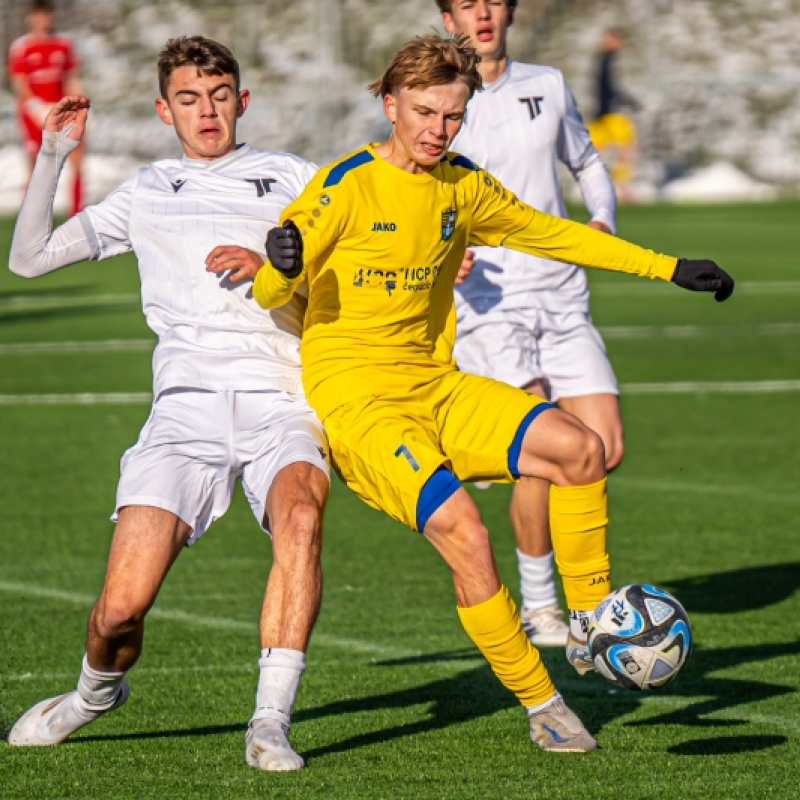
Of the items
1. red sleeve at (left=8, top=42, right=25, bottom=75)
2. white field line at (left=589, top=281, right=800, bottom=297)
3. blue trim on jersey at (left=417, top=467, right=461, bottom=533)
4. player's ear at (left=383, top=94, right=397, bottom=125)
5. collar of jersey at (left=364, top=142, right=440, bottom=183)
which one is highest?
player's ear at (left=383, top=94, right=397, bottom=125)

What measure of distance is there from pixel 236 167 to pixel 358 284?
2.29 feet

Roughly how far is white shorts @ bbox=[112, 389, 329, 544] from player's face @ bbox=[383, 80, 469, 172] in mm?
955

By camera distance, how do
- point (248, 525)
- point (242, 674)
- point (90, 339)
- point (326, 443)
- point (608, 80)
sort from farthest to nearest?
point (608, 80)
point (90, 339)
point (248, 525)
point (242, 674)
point (326, 443)

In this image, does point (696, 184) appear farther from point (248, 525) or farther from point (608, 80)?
point (248, 525)

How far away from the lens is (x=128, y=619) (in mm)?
5688

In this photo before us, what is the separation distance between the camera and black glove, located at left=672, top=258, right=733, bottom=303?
615 centimetres

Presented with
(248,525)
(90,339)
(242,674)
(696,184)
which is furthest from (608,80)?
(242,674)

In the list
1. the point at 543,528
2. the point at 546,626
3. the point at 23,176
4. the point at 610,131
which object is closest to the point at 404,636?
the point at 546,626

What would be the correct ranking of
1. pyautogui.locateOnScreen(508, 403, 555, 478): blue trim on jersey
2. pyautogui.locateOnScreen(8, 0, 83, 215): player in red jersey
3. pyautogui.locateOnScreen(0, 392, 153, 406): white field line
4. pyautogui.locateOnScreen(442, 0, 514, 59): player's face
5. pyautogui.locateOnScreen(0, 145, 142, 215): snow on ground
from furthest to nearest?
pyautogui.locateOnScreen(0, 145, 142, 215): snow on ground < pyautogui.locateOnScreen(8, 0, 83, 215): player in red jersey < pyautogui.locateOnScreen(0, 392, 153, 406): white field line < pyautogui.locateOnScreen(442, 0, 514, 59): player's face < pyautogui.locateOnScreen(508, 403, 555, 478): blue trim on jersey

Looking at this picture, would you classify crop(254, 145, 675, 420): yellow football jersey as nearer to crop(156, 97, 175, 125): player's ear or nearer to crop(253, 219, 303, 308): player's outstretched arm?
crop(253, 219, 303, 308): player's outstretched arm

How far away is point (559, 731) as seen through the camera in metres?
5.69

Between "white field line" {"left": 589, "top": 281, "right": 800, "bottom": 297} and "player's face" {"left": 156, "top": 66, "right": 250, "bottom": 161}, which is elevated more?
"player's face" {"left": 156, "top": 66, "right": 250, "bottom": 161}

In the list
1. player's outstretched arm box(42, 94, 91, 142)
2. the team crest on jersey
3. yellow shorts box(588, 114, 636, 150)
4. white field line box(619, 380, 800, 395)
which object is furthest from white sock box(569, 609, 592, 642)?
yellow shorts box(588, 114, 636, 150)

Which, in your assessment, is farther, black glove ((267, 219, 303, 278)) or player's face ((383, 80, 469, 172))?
player's face ((383, 80, 469, 172))
